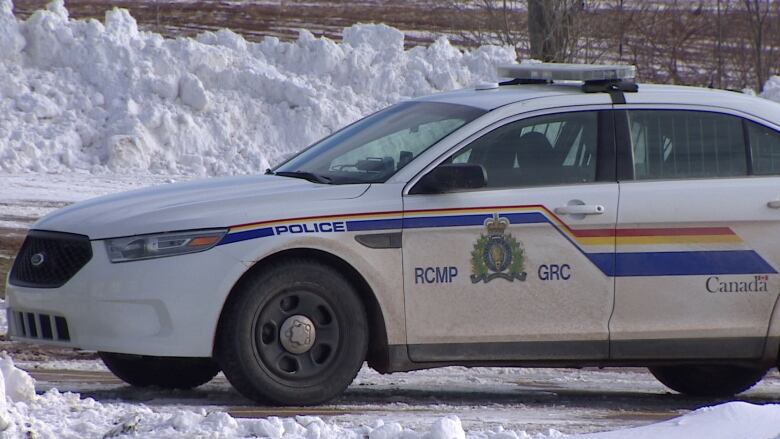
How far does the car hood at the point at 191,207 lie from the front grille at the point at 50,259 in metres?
0.04

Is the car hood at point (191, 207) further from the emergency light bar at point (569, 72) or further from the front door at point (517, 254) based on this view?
the emergency light bar at point (569, 72)

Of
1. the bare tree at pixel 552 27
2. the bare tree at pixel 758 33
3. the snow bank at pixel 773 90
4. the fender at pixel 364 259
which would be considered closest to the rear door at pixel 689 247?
the fender at pixel 364 259

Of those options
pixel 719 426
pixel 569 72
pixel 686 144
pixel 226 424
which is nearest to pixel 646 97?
pixel 686 144

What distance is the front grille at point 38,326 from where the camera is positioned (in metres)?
6.30

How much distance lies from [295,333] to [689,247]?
6.13 feet

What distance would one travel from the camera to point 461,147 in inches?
261

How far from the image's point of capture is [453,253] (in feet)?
21.2

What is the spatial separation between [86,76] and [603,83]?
1240 centimetres

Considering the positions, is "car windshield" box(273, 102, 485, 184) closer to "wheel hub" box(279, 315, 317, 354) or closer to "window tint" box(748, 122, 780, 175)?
"wheel hub" box(279, 315, 317, 354)

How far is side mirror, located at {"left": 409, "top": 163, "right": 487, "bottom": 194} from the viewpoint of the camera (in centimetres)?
643

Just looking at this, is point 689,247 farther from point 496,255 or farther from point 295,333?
point 295,333

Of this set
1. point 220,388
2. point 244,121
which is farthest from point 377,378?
point 244,121

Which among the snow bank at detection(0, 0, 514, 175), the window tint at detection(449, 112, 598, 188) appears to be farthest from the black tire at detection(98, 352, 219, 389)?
the snow bank at detection(0, 0, 514, 175)

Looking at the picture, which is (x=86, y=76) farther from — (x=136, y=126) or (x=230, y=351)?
(x=230, y=351)
